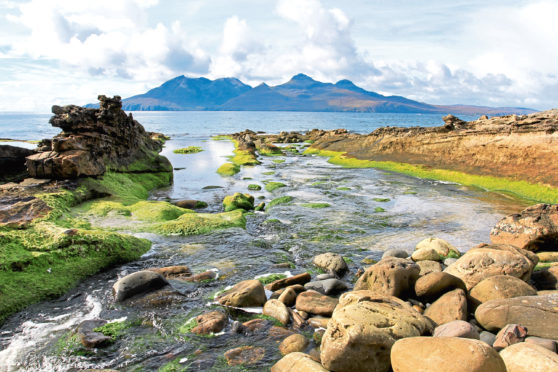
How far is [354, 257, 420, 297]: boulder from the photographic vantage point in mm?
9933

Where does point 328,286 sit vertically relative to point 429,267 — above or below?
below

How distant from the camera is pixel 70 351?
802 centimetres

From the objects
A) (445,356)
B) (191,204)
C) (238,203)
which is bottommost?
(191,204)

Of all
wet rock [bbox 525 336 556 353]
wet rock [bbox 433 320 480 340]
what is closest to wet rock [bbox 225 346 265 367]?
wet rock [bbox 433 320 480 340]

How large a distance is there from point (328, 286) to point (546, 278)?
6.36 metres

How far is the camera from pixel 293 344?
27.0 ft

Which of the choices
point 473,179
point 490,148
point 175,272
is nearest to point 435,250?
point 175,272

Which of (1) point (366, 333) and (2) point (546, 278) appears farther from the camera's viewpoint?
(2) point (546, 278)

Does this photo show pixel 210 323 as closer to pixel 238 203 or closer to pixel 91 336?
pixel 91 336

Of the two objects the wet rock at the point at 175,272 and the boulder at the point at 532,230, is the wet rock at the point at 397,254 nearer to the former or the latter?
the boulder at the point at 532,230

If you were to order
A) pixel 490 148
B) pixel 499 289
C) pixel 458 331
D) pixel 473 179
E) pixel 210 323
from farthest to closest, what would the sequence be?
pixel 490 148, pixel 473 179, pixel 499 289, pixel 210 323, pixel 458 331

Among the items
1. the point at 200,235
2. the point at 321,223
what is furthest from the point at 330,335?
the point at 321,223

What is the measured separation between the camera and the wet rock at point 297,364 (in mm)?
6832

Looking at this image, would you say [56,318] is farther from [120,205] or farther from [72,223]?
[120,205]
